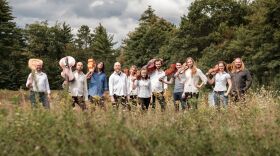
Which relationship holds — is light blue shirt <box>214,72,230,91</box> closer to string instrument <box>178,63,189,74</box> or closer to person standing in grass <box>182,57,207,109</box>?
person standing in grass <box>182,57,207,109</box>

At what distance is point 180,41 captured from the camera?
61.6 meters

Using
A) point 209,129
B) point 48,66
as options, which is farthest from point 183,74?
point 48,66

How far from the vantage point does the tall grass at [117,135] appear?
5.30 metres

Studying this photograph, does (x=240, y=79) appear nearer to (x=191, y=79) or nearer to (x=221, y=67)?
(x=221, y=67)

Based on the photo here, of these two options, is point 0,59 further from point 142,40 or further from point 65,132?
point 65,132

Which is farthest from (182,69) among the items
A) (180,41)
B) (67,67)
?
(180,41)

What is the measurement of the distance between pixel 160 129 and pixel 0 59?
55374 millimetres

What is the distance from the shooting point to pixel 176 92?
13.2 meters

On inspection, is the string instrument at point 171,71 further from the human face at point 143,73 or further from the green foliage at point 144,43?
the green foliage at point 144,43

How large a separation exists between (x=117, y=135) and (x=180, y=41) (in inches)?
2232

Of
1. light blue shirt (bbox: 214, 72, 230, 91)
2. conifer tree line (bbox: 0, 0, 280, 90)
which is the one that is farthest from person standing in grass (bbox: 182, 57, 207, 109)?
conifer tree line (bbox: 0, 0, 280, 90)

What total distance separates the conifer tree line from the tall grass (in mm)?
28047

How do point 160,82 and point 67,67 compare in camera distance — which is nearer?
point 67,67

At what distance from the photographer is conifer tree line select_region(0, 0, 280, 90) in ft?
138
